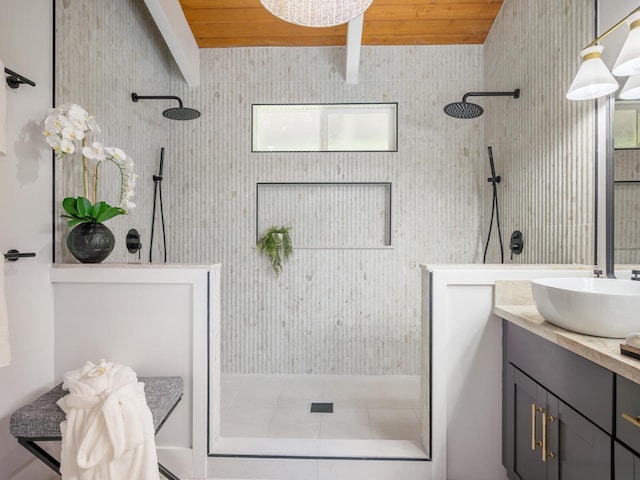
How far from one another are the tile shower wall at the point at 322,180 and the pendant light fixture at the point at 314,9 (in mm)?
1422

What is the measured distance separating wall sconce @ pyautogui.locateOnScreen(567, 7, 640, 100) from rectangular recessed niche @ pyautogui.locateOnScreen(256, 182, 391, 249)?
164 cm

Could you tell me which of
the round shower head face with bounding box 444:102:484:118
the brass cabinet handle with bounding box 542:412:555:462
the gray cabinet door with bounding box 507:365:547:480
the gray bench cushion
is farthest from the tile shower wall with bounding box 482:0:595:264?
the gray bench cushion

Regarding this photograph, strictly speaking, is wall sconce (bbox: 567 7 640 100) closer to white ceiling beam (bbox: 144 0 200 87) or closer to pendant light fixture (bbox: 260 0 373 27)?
pendant light fixture (bbox: 260 0 373 27)

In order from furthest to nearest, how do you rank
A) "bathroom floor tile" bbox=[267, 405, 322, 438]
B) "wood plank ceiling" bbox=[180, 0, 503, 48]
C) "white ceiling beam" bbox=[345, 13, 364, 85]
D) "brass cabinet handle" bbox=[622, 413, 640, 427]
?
"wood plank ceiling" bbox=[180, 0, 503, 48] < "white ceiling beam" bbox=[345, 13, 364, 85] < "bathroom floor tile" bbox=[267, 405, 322, 438] < "brass cabinet handle" bbox=[622, 413, 640, 427]

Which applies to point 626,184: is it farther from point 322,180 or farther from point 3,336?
point 3,336

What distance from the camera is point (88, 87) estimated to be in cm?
209

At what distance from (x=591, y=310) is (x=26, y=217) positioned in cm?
229

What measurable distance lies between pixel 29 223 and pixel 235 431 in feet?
5.12

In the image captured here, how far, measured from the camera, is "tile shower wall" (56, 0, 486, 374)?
3018 mm

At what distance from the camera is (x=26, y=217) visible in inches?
65.8

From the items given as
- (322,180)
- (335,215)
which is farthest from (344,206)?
(322,180)

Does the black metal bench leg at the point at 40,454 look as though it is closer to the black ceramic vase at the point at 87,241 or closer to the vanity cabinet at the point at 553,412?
the black ceramic vase at the point at 87,241

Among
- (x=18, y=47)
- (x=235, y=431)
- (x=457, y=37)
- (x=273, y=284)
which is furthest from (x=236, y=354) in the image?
(x=457, y=37)

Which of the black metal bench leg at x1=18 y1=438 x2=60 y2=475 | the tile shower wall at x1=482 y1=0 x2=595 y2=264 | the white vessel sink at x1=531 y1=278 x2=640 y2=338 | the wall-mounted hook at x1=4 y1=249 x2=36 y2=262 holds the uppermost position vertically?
the tile shower wall at x1=482 y1=0 x2=595 y2=264
